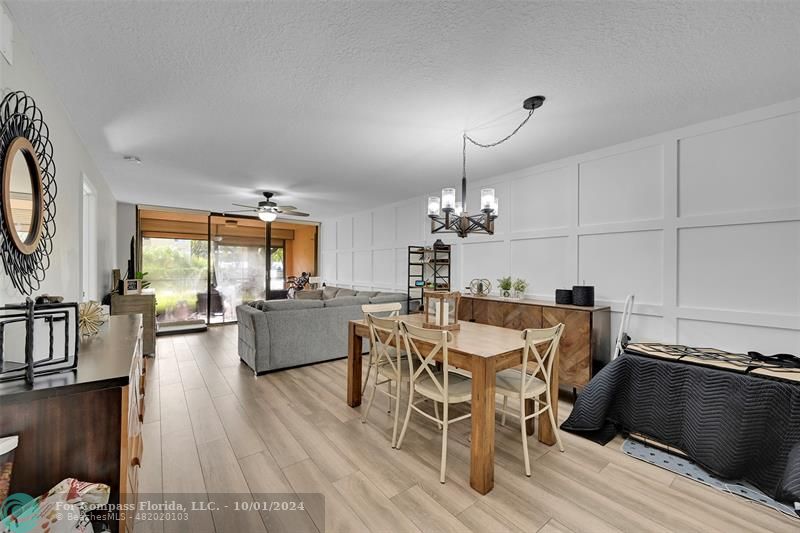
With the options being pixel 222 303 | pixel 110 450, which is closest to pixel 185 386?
pixel 110 450

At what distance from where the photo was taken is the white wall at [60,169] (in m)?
1.67

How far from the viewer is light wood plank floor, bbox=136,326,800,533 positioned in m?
1.73

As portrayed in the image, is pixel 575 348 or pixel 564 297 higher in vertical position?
pixel 564 297

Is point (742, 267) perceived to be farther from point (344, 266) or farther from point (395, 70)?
point (344, 266)

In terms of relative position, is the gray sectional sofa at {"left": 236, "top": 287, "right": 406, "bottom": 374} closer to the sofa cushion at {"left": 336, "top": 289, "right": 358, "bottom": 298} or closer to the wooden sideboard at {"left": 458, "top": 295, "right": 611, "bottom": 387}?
the sofa cushion at {"left": 336, "top": 289, "right": 358, "bottom": 298}

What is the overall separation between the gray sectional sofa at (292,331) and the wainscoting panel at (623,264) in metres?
3.00

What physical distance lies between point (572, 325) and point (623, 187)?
1506 millimetres

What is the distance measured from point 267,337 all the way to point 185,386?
0.94 meters

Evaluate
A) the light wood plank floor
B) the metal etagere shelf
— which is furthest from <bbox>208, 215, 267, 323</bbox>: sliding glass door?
the light wood plank floor

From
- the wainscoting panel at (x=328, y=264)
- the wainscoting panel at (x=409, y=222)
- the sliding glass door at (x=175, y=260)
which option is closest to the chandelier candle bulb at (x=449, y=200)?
the wainscoting panel at (x=409, y=222)

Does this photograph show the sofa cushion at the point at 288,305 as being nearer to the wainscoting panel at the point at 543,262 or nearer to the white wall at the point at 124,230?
the wainscoting panel at the point at 543,262

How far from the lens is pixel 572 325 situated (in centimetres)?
325

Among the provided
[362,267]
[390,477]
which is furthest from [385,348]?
[362,267]

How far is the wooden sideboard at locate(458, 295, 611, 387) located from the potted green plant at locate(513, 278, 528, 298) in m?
0.25
